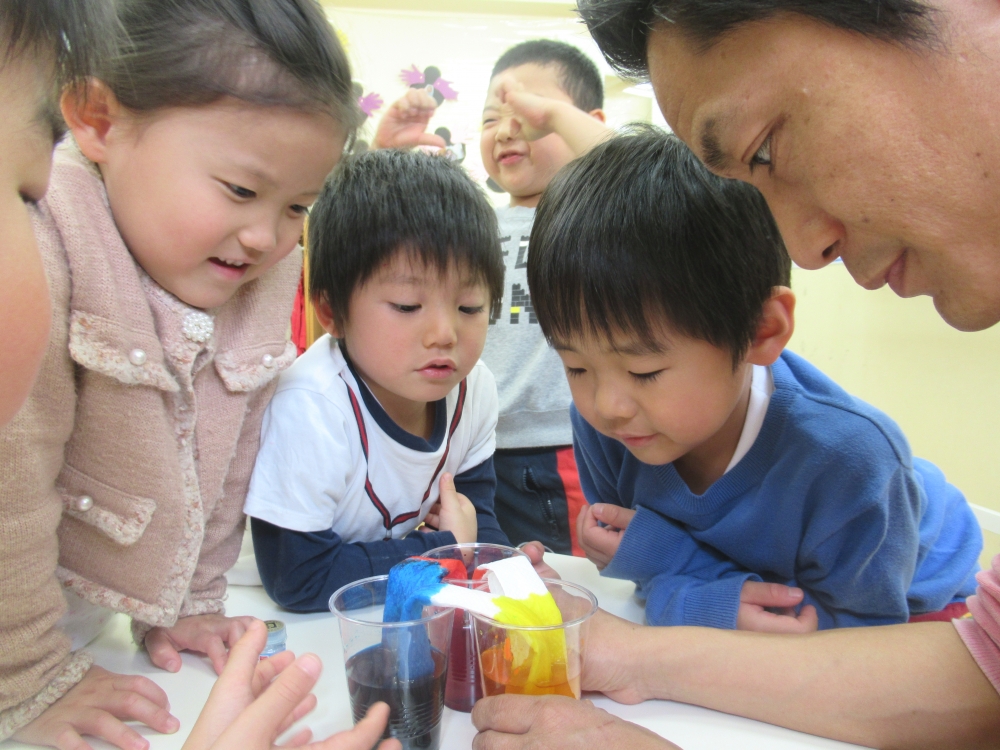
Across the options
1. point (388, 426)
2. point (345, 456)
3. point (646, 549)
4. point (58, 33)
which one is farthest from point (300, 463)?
point (58, 33)

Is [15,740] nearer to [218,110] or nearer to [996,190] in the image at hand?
[218,110]

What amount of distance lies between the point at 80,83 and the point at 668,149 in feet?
2.19

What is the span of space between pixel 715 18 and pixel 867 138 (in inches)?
6.2

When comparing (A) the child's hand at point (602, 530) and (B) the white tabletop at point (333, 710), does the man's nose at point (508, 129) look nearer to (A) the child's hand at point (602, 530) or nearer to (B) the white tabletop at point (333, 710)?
(A) the child's hand at point (602, 530)

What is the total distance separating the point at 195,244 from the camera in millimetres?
783

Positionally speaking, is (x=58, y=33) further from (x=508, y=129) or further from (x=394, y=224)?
(x=508, y=129)

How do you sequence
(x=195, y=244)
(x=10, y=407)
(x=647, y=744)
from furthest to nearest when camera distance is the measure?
(x=195, y=244), (x=647, y=744), (x=10, y=407)

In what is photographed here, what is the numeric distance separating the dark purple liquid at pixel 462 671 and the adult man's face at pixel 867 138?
19.4 inches

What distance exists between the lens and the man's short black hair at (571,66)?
7.15 feet

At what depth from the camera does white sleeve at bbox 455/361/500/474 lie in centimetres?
125

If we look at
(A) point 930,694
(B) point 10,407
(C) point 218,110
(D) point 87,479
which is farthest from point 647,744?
(C) point 218,110

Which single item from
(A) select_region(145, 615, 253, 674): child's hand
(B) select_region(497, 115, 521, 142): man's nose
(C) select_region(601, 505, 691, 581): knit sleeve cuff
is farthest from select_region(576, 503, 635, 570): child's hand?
(B) select_region(497, 115, 521, 142): man's nose

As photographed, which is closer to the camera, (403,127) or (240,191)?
(240,191)

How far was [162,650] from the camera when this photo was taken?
0.77 metres
